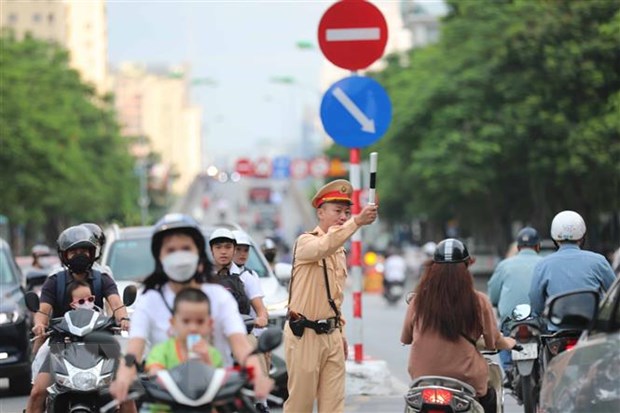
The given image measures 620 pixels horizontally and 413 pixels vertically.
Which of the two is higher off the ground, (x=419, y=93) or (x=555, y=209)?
(x=419, y=93)

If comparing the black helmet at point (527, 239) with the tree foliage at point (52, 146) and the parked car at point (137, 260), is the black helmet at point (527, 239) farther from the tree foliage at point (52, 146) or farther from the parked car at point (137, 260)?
the tree foliage at point (52, 146)

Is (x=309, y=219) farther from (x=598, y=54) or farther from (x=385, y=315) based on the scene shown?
(x=385, y=315)

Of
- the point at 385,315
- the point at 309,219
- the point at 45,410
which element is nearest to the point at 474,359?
the point at 45,410

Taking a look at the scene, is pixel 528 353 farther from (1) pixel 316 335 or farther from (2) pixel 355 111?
(2) pixel 355 111

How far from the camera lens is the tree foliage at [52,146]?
59.0 m

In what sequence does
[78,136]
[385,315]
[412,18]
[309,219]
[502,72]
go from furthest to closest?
[412,18] → [309,219] → [78,136] → [502,72] → [385,315]

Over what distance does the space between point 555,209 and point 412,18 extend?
354ft

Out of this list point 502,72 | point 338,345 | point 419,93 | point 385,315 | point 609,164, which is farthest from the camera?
point 419,93

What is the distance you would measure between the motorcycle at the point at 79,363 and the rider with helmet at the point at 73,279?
0.36m

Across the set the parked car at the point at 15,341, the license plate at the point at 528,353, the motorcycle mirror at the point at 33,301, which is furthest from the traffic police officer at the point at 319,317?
the parked car at the point at 15,341

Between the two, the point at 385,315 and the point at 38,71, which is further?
the point at 38,71

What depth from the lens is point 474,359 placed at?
871 centimetres

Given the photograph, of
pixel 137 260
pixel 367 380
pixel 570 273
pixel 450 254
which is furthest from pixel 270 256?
pixel 450 254

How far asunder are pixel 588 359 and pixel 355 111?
7314 millimetres
